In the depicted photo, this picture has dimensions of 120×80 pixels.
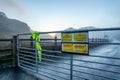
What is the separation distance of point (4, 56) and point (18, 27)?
199120 millimetres

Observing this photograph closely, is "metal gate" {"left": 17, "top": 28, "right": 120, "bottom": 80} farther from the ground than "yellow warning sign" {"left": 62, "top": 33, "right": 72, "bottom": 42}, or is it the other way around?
"yellow warning sign" {"left": 62, "top": 33, "right": 72, "bottom": 42}

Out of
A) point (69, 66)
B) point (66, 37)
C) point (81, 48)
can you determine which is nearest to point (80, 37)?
point (81, 48)

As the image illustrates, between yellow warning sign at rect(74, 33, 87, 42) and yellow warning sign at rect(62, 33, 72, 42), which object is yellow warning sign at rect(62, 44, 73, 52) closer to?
yellow warning sign at rect(62, 33, 72, 42)

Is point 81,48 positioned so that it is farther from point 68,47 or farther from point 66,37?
point 66,37

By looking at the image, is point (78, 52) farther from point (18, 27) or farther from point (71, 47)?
point (18, 27)

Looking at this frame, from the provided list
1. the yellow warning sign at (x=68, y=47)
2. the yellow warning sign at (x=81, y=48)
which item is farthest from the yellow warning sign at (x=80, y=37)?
the yellow warning sign at (x=68, y=47)

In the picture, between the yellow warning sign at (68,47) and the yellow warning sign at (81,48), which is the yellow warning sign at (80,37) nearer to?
the yellow warning sign at (81,48)

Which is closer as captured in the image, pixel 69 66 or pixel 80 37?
pixel 80 37

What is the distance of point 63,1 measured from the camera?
37.4 feet

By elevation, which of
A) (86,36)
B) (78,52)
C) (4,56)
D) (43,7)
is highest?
(43,7)

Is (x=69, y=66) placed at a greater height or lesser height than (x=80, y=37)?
lesser

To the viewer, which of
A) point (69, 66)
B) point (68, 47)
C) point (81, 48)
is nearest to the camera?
point (81, 48)

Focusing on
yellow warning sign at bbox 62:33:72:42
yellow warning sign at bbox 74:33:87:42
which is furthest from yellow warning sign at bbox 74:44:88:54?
yellow warning sign at bbox 62:33:72:42

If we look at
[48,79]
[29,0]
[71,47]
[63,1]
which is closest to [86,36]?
[71,47]
